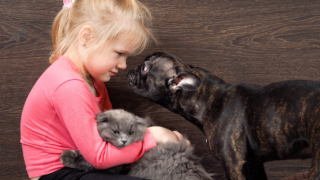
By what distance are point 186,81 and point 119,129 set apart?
0.43m

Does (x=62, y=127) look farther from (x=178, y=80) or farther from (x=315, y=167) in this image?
(x=315, y=167)

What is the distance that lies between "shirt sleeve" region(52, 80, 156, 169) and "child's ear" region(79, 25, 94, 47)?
23cm

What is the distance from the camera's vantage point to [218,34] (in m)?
1.82

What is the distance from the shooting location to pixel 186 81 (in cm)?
143

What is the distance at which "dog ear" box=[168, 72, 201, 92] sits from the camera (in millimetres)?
1408

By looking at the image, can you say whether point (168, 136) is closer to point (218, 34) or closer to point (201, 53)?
point (201, 53)

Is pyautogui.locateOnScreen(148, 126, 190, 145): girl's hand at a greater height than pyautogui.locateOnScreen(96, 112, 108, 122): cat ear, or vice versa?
pyautogui.locateOnScreen(96, 112, 108, 122): cat ear

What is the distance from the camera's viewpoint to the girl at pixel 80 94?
130 cm

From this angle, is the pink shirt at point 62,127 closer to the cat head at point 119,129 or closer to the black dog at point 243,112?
the cat head at point 119,129

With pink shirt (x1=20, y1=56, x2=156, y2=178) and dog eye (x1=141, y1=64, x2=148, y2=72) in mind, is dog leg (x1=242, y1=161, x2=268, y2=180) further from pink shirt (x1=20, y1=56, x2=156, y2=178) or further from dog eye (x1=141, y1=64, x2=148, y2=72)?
dog eye (x1=141, y1=64, x2=148, y2=72)

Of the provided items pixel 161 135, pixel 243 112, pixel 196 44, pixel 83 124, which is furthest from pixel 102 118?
pixel 196 44

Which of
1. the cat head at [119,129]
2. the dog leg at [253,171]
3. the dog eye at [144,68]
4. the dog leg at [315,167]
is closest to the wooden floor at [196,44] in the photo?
the dog eye at [144,68]

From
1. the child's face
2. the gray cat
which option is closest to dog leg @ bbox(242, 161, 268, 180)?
the gray cat

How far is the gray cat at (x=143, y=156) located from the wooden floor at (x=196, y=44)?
20.5 inches
